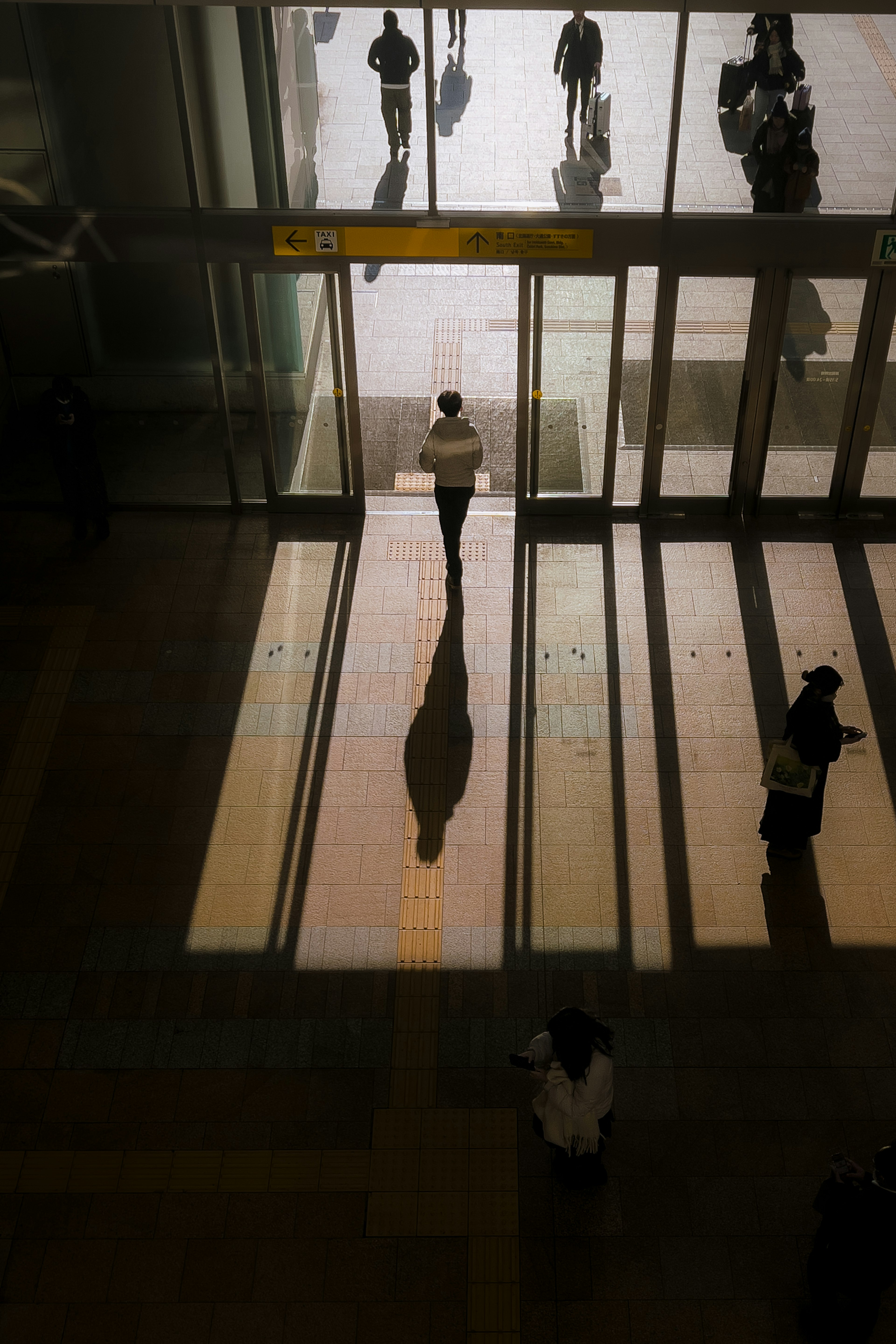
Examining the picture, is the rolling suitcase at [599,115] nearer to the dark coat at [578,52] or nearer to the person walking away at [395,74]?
the dark coat at [578,52]

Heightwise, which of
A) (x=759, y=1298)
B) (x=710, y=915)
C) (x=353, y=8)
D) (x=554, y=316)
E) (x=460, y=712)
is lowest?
(x=759, y=1298)

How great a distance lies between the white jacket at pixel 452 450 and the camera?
27.5 feet

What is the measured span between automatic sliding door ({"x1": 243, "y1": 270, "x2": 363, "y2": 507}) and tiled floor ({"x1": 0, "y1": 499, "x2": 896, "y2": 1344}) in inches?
13.9

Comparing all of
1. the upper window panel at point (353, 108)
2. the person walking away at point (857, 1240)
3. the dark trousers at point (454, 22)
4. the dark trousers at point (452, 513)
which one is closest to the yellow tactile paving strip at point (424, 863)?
the dark trousers at point (452, 513)

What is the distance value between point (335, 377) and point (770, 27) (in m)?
3.78

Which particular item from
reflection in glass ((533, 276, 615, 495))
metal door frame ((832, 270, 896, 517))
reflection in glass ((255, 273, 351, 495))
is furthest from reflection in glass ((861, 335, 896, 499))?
reflection in glass ((255, 273, 351, 495))

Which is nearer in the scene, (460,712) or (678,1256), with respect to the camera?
(678,1256)

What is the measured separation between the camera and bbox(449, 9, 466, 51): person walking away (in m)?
7.82

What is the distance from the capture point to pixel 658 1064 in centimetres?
619

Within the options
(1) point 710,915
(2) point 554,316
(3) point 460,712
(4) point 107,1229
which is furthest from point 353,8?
(4) point 107,1229

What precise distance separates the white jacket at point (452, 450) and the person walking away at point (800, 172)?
2.65 m

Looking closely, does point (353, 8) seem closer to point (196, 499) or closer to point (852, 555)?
point (196, 499)

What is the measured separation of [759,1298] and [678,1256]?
37 cm

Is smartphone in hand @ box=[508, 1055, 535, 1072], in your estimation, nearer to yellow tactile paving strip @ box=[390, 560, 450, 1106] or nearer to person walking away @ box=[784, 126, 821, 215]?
yellow tactile paving strip @ box=[390, 560, 450, 1106]
